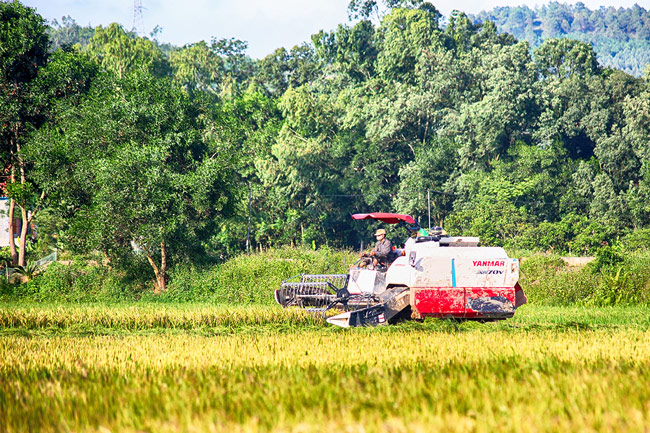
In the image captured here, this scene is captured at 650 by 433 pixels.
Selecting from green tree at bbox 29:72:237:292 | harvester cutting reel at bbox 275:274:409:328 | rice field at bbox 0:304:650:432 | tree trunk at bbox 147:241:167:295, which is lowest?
tree trunk at bbox 147:241:167:295

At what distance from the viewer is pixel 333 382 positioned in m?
6.81

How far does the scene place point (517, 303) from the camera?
14.3 m

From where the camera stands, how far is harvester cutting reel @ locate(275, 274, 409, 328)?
1330 cm

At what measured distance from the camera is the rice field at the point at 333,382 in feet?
16.8

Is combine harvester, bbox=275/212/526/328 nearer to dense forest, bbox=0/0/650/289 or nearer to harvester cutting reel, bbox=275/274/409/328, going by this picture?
harvester cutting reel, bbox=275/274/409/328

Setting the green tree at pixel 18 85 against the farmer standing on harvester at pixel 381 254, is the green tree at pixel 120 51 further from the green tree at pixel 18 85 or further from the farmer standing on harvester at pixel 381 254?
the farmer standing on harvester at pixel 381 254

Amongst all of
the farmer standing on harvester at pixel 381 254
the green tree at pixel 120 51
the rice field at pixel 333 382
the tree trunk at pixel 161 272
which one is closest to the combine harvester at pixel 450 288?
the rice field at pixel 333 382

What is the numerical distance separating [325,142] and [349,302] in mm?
43337

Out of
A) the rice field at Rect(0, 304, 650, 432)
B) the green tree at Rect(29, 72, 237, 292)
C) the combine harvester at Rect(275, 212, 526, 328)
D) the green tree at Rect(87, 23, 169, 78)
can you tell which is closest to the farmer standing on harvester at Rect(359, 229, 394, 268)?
the combine harvester at Rect(275, 212, 526, 328)

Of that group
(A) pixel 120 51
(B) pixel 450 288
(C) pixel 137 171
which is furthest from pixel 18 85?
(A) pixel 120 51

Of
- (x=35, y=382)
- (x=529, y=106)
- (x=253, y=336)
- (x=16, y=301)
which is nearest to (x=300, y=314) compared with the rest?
(x=253, y=336)

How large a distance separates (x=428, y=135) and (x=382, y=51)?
38.4 ft

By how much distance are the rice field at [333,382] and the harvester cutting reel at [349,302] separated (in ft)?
1.77

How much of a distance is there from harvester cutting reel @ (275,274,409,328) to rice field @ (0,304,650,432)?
540mm
